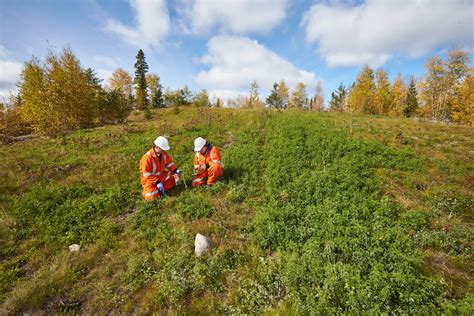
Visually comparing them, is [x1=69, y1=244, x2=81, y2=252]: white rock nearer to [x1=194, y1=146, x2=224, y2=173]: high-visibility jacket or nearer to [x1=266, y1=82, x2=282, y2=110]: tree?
[x1=194, y1=146, x2=224, y2=173]: high-visibility jacket

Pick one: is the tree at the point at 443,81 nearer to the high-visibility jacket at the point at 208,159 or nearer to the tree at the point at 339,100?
the tree at the point at 339,100

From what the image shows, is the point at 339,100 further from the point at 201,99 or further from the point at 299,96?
the point at 201,99

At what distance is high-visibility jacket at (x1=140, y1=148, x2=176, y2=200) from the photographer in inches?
273

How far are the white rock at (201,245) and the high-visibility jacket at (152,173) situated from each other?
112 inches

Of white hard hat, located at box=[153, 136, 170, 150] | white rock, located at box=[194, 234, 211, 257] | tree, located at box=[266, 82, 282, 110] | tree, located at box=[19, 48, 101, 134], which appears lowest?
white rock, located at box=[194, 234, 211, 257]

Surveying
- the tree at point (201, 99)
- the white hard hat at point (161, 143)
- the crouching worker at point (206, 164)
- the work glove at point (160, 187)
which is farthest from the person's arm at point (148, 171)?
the tree at point (201, 99)

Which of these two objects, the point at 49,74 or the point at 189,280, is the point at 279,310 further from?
the point at 49,74

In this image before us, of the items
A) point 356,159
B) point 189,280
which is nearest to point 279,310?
point 189,280

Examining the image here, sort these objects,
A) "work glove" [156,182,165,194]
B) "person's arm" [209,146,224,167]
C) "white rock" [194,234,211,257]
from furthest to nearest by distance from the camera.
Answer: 1. "person's arm" [209,146,224,167]
2. "work glove" [156,182,165,194]
3. "white rock" [194,234,211,257]

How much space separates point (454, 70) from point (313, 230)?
38.0m

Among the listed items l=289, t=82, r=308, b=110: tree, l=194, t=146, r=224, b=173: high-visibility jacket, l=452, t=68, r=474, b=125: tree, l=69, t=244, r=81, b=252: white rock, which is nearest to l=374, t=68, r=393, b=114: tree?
l=452, t=68, r=474, b=125: tree

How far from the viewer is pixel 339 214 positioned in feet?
17.4

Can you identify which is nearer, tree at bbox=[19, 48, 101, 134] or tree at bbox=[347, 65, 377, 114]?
tree at bbox=[19, 48, 101, 134]

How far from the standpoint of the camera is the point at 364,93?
32844 mm
